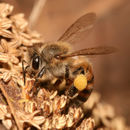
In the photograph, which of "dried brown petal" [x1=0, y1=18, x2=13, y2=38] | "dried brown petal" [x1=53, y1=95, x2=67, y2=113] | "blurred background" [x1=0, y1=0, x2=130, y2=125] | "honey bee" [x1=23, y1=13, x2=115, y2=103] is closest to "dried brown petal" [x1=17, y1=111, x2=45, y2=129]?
"dried brown petal" [x1=53, y1=95, x2=67, y2=113]

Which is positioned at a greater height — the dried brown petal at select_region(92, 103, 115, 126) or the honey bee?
the honey bee

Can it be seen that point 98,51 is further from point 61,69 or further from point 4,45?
point 4,45

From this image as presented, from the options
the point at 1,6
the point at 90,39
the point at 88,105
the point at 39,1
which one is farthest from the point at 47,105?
the point at 90,39

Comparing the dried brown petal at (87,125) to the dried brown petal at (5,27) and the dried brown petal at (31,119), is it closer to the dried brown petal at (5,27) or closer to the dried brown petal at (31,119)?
the dried brown petal at (31,119)

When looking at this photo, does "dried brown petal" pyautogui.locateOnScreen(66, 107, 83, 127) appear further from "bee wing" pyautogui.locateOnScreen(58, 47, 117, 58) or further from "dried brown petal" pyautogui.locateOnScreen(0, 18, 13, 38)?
"dried brown petal" pyautogui.locateOnScreen(0, 18, 13, 38)

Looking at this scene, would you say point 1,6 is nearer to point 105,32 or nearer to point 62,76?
point 62,76

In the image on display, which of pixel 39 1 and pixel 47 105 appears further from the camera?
pixel 39 1
